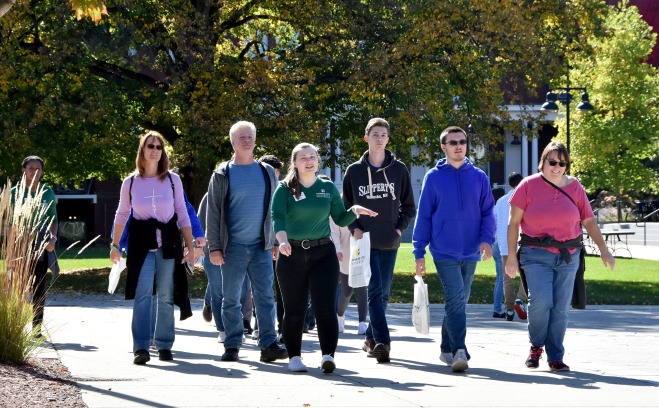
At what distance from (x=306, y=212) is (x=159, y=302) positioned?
177cm

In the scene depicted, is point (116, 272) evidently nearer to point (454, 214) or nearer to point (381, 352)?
point (381, 352)

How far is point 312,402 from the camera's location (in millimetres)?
7719

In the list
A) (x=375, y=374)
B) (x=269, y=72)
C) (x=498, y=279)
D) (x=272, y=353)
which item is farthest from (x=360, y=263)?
(x=269, y=72)

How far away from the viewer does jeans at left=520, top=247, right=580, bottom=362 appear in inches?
377

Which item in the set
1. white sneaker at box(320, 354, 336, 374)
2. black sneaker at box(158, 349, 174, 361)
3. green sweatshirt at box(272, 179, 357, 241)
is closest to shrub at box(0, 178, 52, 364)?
black sneaker at box(158, 349, 174, 361)

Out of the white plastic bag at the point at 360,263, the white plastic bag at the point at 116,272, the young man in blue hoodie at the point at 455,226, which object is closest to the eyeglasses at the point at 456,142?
the young man in blue hoodie at the point at 455,226

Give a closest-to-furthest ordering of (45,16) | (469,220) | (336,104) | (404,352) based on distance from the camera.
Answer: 1. (469,220)
2. (404,352)
3. (45,16)
4. (336,104)

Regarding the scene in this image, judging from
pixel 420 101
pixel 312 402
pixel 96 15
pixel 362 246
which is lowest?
pixel 312 402

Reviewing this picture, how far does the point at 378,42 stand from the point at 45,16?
649 cm

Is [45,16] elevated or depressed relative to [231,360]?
elevated

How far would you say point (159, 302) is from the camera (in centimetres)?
1030

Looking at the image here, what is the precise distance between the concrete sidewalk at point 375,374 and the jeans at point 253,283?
1.11 ft

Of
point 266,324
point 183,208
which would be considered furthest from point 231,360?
point 183,208

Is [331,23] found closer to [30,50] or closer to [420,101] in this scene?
[420,101]
